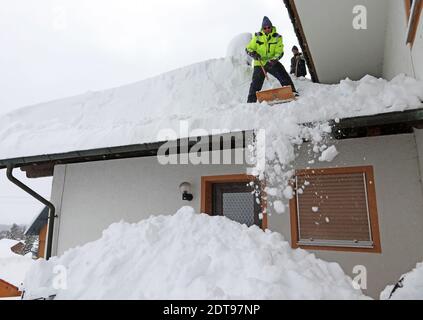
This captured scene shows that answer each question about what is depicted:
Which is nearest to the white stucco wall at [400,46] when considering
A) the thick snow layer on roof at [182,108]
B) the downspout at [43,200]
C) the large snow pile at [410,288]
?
the thick snow layer on roof at [182,108]

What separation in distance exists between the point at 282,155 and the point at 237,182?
1.16 m

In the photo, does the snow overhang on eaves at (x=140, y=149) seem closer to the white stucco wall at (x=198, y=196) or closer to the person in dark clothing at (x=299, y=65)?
the white stucco wall at (x=198, y=196)

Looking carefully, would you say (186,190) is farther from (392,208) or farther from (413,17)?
(413,17)

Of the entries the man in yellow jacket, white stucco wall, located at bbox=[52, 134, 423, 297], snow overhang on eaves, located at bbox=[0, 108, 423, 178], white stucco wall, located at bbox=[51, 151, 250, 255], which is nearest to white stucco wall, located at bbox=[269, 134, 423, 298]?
white stucco wall, located at bbox=[52, 134, 423, 297]

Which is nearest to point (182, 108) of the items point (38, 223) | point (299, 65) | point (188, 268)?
point (299, 65)

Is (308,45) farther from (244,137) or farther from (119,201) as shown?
(119,201)

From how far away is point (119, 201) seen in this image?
17.8 feet

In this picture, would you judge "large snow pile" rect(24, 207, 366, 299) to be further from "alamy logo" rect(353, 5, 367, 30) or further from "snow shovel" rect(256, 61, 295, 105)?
"alamy logo" rect(353, 5, 367, 30)

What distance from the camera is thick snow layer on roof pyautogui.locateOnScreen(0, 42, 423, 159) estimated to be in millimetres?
3703

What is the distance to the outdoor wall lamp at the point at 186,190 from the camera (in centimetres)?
487

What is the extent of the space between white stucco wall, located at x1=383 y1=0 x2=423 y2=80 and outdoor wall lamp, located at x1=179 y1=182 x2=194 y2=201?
3.45 m

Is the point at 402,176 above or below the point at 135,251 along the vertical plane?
above

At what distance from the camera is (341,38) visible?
5.89 metres

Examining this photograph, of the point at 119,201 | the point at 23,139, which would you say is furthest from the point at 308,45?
the point at 23,139
